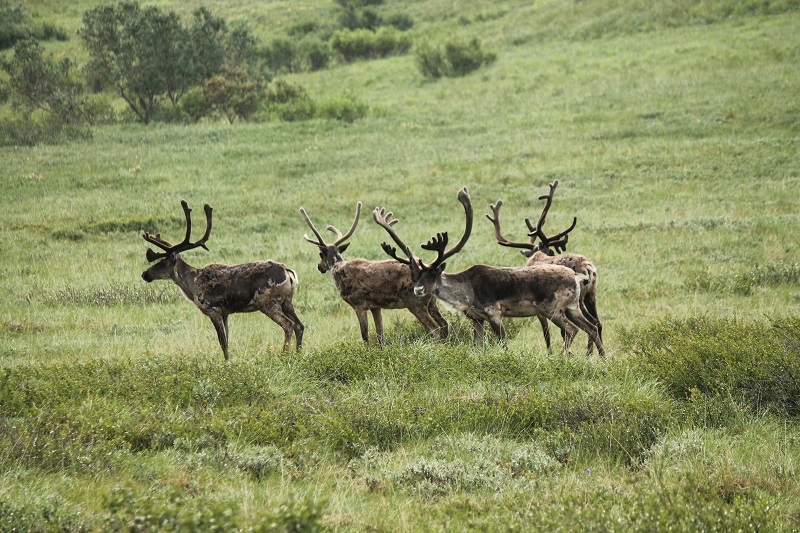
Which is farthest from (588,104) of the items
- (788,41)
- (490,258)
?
(490,258)

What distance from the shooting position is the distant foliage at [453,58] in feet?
148

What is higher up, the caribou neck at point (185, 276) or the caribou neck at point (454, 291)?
the caribou neck at point (185, 276)

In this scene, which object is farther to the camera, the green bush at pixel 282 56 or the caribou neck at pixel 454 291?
the green bush at pixel 282 56

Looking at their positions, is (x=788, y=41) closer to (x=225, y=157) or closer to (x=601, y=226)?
(x=601, y=226)

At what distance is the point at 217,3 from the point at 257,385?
77.5 meters

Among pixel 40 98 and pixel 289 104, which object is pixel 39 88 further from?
pixel 289 104

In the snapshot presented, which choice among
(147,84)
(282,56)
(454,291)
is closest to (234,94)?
(147,84)

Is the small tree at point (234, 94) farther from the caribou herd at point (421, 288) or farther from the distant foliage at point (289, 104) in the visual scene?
the caribou herd at point (421, 288)

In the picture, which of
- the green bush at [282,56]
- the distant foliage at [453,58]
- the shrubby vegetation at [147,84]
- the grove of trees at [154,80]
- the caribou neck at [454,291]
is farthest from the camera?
the green bush at [282,56]

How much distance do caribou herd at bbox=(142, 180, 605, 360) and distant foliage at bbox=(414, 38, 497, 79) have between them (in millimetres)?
34823

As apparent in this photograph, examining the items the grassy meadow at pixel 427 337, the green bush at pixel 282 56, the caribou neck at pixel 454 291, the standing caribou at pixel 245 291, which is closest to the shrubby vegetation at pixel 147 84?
the grassy meadow at pixel 427 337

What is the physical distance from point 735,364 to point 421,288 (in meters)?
3.90

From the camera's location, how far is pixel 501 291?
10484 millimetres

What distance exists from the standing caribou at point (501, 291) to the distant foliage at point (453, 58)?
117 feet
